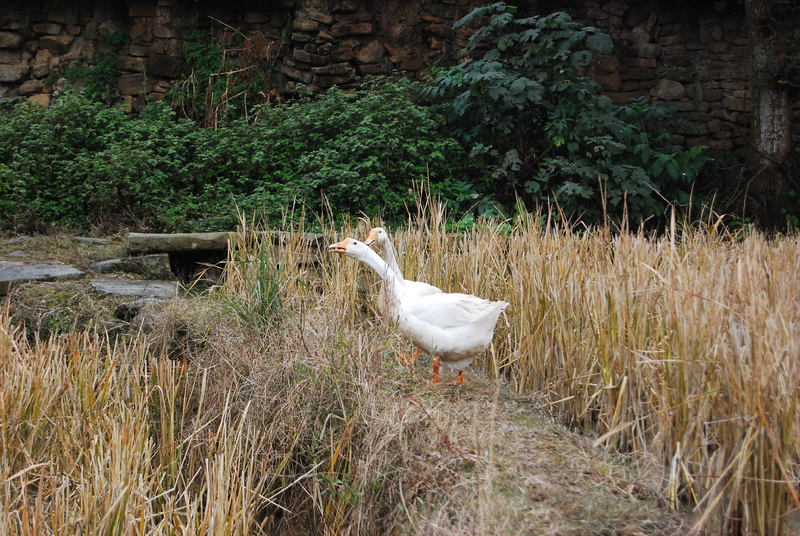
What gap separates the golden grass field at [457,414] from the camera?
80.7 inches

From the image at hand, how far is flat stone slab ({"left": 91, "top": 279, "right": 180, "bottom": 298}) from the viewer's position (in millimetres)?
4312

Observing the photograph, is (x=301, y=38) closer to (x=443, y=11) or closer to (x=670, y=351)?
(x=443, y=11)

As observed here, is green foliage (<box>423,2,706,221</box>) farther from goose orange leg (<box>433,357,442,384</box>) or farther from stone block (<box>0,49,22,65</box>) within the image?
stone block (<box>0,49,22,65</box>)

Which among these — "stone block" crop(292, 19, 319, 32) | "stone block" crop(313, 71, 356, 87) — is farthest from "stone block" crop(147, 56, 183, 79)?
"stone block" crop(313, 71, 356, 87)

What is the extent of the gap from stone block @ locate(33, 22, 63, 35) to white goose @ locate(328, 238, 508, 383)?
23.6ft

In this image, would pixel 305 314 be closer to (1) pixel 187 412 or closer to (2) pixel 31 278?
(1) pixel 187 412

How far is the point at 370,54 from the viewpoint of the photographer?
A: 8.02 metres

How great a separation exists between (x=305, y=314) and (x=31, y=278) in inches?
84.4

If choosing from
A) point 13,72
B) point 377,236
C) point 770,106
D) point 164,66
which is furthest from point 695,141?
point 13,72

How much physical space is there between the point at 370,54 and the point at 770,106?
4.54 metres

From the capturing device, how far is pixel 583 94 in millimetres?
6684

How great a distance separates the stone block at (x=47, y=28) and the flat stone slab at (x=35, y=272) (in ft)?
15.1

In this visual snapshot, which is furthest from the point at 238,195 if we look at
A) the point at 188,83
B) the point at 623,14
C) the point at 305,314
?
the point at 623,14

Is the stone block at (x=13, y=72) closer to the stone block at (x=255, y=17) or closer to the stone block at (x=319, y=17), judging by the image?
the stone block at (x=255, y=17)
